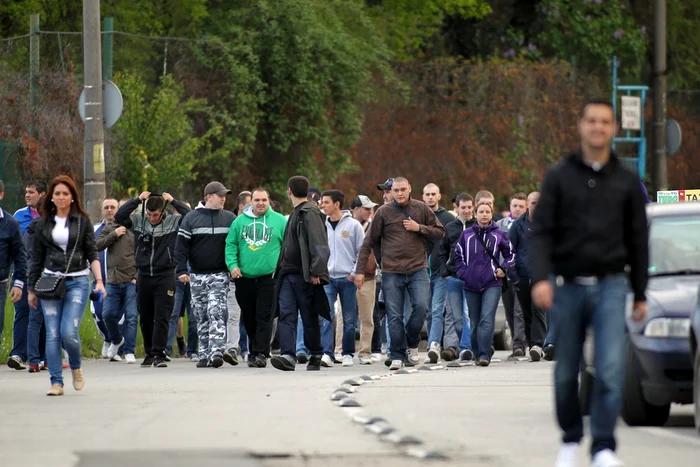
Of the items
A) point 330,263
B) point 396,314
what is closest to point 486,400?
point 396,314

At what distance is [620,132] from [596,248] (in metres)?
42.2

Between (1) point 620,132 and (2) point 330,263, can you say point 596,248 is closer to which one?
(2) point 330,263

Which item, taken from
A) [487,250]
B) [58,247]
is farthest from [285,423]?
[487,250]

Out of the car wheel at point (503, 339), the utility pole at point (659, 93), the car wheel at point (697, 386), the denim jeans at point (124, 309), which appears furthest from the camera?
the utility pole at point (659, 93)

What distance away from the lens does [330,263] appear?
19781mm

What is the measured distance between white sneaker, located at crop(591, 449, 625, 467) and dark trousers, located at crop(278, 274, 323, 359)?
981 cm

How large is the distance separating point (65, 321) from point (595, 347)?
22.2 feet

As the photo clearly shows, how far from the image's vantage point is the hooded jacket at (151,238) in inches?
752

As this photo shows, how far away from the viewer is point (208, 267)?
18781mm

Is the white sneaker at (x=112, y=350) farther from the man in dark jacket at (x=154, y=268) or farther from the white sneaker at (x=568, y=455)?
the white sneaker at (x=568, y=455)

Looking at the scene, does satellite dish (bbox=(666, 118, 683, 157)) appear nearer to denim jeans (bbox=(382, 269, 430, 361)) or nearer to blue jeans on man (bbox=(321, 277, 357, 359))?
blue jeans on man (bbox=(321, 277, 357, 359))

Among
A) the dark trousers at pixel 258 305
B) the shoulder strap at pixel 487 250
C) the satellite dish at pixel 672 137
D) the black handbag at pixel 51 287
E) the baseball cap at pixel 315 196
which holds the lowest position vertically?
the dark trousers at pixel 258 305

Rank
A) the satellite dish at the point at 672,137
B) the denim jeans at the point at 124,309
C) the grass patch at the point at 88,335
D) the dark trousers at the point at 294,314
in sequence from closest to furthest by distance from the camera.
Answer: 1. the dark trousers at the point at 294,314
2. the denim jeans at the point at 124,309
3. the grass patch at the point at 88,335
4. the satellite dish at the point at 672,137

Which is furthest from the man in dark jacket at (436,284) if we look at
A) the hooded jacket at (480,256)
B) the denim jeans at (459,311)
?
the hooded jacket at (480,256)
